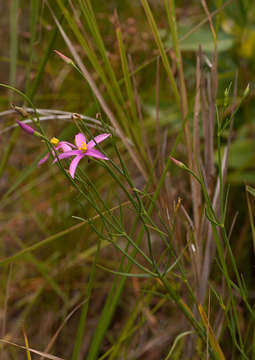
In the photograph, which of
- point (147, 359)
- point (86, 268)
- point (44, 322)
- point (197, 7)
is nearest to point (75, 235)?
point (86, 268)

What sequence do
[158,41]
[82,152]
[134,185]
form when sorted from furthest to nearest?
[134,185] < [158,41] < [82,152]

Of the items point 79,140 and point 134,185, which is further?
point 134,185

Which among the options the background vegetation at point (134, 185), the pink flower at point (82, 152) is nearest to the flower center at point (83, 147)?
the pink flower at point (82, 152)

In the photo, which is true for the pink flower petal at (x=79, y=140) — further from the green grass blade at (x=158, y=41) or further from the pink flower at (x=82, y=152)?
the green grass blade at (x=158, y=41)

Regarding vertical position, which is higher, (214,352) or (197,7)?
(197,7)

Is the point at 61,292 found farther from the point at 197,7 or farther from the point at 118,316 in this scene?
the point at 197,7

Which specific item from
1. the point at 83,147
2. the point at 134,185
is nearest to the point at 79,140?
the point at 83,147

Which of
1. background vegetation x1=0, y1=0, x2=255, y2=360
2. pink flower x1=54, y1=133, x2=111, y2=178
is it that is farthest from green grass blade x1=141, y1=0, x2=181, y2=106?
pink flower x1=54, y1=133, x2=111, y2=178

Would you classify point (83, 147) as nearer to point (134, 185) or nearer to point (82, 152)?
point (82, 152)
